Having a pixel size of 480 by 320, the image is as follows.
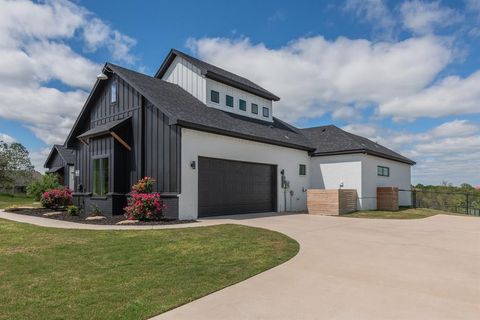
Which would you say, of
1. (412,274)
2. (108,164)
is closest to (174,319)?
(412,274)

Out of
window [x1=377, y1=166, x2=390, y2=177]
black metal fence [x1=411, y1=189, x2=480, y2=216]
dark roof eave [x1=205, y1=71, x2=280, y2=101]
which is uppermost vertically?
dark roof eave [x1=205, y1=71, x2=280, y2=101]

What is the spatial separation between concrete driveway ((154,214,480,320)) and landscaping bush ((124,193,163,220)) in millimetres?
6016

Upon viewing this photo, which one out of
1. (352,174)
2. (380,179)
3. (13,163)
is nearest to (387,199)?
(380,179)

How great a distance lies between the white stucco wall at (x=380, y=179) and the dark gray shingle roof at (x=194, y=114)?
4.13 meters

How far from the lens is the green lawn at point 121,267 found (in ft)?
13.2

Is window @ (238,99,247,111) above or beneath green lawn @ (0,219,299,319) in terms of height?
above

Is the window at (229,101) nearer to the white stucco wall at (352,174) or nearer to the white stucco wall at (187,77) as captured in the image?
the white stucco wall at (187,77)

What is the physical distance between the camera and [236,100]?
18.2 m

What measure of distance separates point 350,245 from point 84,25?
41.0ft

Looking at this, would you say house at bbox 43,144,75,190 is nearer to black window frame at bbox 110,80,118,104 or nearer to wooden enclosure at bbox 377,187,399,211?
black window frame at bbox 110,80,118,104

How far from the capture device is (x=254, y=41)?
16188 millimetres

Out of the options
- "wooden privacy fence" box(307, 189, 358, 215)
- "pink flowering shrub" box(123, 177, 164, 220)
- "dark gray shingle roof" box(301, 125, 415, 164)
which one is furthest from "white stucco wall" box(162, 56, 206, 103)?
"dark gray shingle roof" box(301, 125, 415, 164)

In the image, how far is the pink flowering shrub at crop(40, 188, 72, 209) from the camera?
1694 centimetres

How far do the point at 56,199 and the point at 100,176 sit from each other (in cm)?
404
